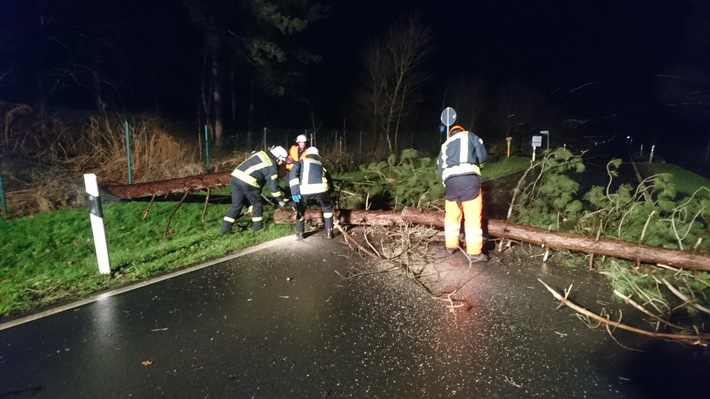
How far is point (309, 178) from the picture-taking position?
6.40 meters

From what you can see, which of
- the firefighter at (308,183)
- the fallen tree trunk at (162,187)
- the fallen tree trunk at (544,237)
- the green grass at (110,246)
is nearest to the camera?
the fallen tree trunk at (544,237)

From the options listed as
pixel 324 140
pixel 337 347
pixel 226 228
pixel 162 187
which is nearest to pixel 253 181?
pixel 226 228

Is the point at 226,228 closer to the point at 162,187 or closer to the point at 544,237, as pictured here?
the point at 162,187

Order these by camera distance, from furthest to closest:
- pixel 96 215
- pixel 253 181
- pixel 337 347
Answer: pixel 253 181
pixel 96 215
pixel 337 347

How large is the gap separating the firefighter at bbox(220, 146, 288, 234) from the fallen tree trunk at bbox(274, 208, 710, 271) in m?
0.48

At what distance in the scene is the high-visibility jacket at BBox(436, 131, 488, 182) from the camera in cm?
523

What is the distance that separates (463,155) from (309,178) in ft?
8.09

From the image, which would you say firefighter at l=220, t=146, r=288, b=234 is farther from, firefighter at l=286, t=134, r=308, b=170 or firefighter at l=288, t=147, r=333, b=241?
firefighter at l=286, t=134, r=308, b=170

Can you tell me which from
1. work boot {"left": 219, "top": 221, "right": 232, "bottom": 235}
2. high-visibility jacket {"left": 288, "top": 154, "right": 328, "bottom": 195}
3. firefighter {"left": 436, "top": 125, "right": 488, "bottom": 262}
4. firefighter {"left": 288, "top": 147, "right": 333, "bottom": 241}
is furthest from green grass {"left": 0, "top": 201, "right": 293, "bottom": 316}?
firefighter {"left": 436, "top": 125, "right": 488, "bottom": 262}

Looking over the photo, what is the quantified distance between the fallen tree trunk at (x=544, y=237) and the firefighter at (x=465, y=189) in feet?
1.81

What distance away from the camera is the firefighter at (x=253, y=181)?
6.73 metres

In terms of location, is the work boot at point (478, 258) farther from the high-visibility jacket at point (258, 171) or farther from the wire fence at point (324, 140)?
the wire fence at point (324, 140)

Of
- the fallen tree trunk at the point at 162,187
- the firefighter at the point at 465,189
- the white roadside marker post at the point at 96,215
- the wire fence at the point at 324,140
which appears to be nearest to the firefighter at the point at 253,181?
the fallen tree trunk at the point at 162,187

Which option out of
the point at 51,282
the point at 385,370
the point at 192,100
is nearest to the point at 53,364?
the point at 51,282
